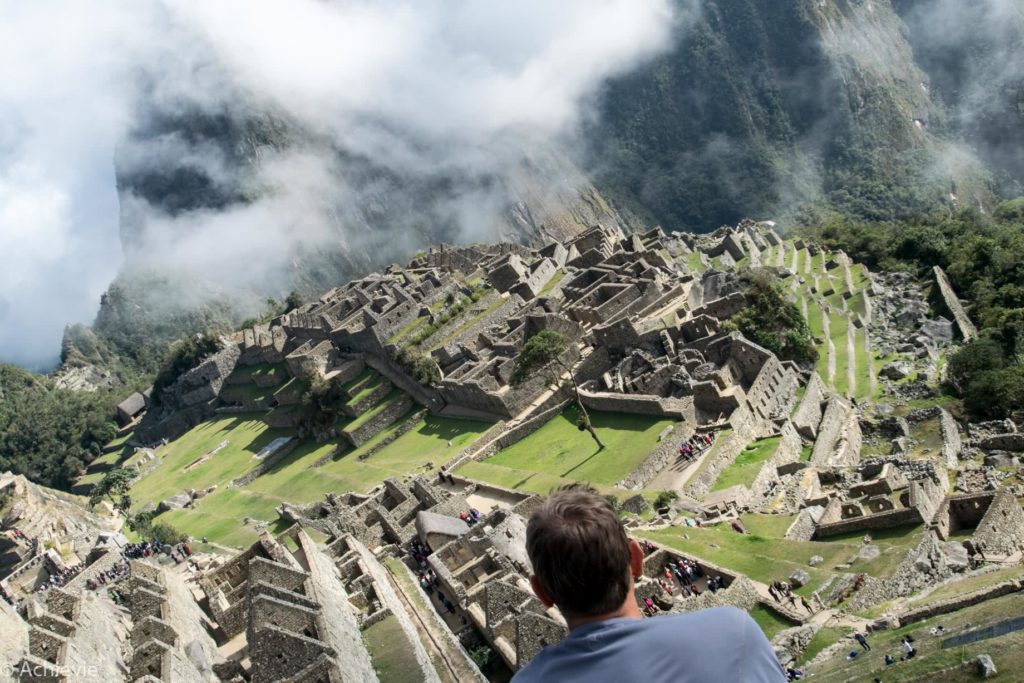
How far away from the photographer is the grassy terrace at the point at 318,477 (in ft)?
147

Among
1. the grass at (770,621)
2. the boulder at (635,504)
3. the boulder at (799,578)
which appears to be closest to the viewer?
the grass at (770,621)

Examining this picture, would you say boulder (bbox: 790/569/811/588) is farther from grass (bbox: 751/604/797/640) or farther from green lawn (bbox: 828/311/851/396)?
green lawn (bbox: 828/311/851/396)

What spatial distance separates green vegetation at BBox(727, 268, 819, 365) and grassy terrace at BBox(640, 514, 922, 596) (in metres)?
15.3

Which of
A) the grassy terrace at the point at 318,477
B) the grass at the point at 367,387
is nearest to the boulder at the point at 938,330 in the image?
the grassy terrace at the point at 318,477

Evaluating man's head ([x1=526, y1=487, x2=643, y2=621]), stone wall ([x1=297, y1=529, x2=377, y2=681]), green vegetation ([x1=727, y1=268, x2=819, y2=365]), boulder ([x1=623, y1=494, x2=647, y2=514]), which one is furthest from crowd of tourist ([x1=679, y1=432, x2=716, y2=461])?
man's head ([x1=526, y1=487, x2=643, y2=621])

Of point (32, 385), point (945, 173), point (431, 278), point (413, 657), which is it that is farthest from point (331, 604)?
point (945, 173)

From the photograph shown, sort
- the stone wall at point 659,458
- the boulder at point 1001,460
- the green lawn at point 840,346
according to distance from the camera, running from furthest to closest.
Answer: the green lawn at point 840,346, the stone wall at point 659,458, the boulder at point 1001,460

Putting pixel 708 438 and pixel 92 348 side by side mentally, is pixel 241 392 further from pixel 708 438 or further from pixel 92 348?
pixel 92 348

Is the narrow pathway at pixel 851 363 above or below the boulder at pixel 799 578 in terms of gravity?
below

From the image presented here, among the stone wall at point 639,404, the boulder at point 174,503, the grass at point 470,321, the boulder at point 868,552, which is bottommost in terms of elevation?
the boulder at point 868,552

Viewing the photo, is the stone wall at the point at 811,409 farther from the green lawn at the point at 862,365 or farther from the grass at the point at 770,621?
the grass at the point at 770,621

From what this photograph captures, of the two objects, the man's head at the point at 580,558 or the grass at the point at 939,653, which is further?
the grass at the point at 939,653

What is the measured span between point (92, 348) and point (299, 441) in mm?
108210

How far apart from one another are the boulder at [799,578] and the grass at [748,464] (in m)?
8.05
